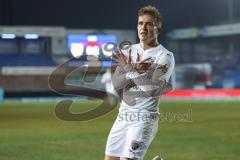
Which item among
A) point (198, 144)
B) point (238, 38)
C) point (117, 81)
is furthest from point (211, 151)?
point (238, 38)

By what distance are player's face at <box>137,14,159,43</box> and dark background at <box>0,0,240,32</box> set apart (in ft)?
173

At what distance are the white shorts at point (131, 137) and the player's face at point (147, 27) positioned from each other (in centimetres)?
85

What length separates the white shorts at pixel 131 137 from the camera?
18.2 ft

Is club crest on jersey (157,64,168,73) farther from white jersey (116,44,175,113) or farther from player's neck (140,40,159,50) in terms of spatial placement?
player's neck (140,40,159,50)

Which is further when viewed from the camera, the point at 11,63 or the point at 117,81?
the point at 11,63

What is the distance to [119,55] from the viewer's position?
18.4 ft

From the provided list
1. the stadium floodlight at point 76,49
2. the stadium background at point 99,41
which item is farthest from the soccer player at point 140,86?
the stadium floodlight at point 76,49

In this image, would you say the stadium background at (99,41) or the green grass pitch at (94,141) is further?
the stadium background at (99,41)

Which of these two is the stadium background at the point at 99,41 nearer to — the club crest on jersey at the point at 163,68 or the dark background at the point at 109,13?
the dark background at the point at 109,13

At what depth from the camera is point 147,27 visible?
18.2 feet

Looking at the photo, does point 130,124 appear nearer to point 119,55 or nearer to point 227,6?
point 119,55

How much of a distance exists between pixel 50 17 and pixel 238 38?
20312 millimetres

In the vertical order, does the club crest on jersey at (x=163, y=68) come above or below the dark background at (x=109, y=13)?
above

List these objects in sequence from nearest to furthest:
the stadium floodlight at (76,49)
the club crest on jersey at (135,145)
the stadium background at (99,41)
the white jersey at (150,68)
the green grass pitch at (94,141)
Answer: the club crest on jersey at (135,145), the white jersey at (150,68), the green grass pitch at (94,141), the stadium background at (99,41), the stadium floodlight at (76,49)
